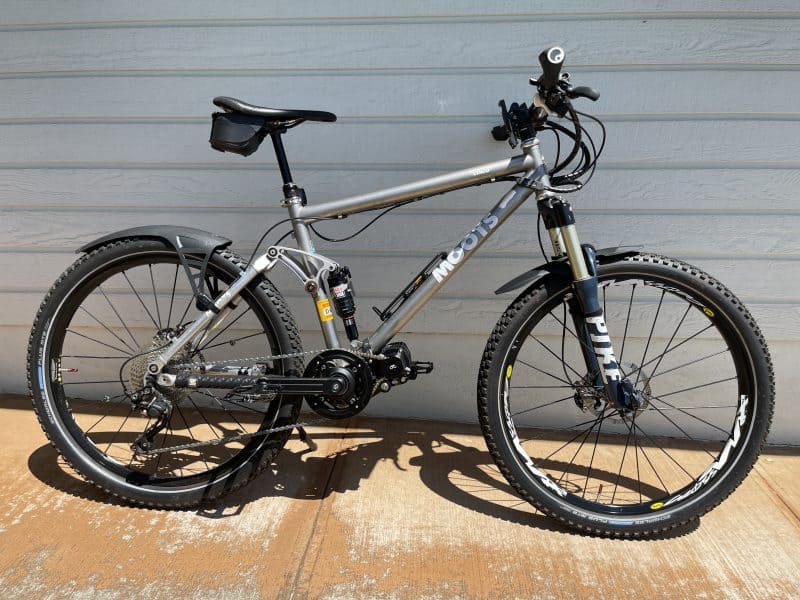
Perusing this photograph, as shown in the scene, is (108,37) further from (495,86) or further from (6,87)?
(495,86)

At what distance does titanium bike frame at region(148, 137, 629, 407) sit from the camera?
6.64 ft

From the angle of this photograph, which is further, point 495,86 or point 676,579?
point 495,86

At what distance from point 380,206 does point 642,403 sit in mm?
1154

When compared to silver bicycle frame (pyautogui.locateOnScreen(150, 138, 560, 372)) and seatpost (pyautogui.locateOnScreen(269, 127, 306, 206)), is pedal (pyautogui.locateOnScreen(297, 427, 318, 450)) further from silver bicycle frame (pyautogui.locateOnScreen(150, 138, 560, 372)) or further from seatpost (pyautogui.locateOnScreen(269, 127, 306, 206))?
seatpost (pyautogui.locateOnScreen(269, 127, 306, 206))

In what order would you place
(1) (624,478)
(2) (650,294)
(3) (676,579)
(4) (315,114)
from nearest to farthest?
(3) (676,579), (4) (315,114), (1) (624,478), (2) (650,294)

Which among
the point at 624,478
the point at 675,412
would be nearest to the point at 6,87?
the point at 624,478

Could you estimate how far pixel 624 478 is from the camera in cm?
248

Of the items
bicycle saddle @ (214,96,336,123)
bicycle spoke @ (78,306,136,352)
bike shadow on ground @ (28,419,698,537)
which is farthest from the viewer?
bicycle spoke @ (78,306,136,352)

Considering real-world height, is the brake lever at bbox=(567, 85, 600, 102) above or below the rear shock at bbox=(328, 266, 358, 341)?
above

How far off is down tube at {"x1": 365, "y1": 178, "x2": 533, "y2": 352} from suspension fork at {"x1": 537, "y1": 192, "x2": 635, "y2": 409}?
100 millimetres

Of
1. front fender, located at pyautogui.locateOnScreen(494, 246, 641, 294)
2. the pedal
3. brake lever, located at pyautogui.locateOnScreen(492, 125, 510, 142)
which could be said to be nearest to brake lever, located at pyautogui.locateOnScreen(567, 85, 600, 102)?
brake lever, located at pyautogui.locateOnScreen(492, 125, 510, 142)

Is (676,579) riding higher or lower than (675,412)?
lower

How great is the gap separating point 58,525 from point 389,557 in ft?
3.91

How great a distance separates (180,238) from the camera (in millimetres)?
2137
